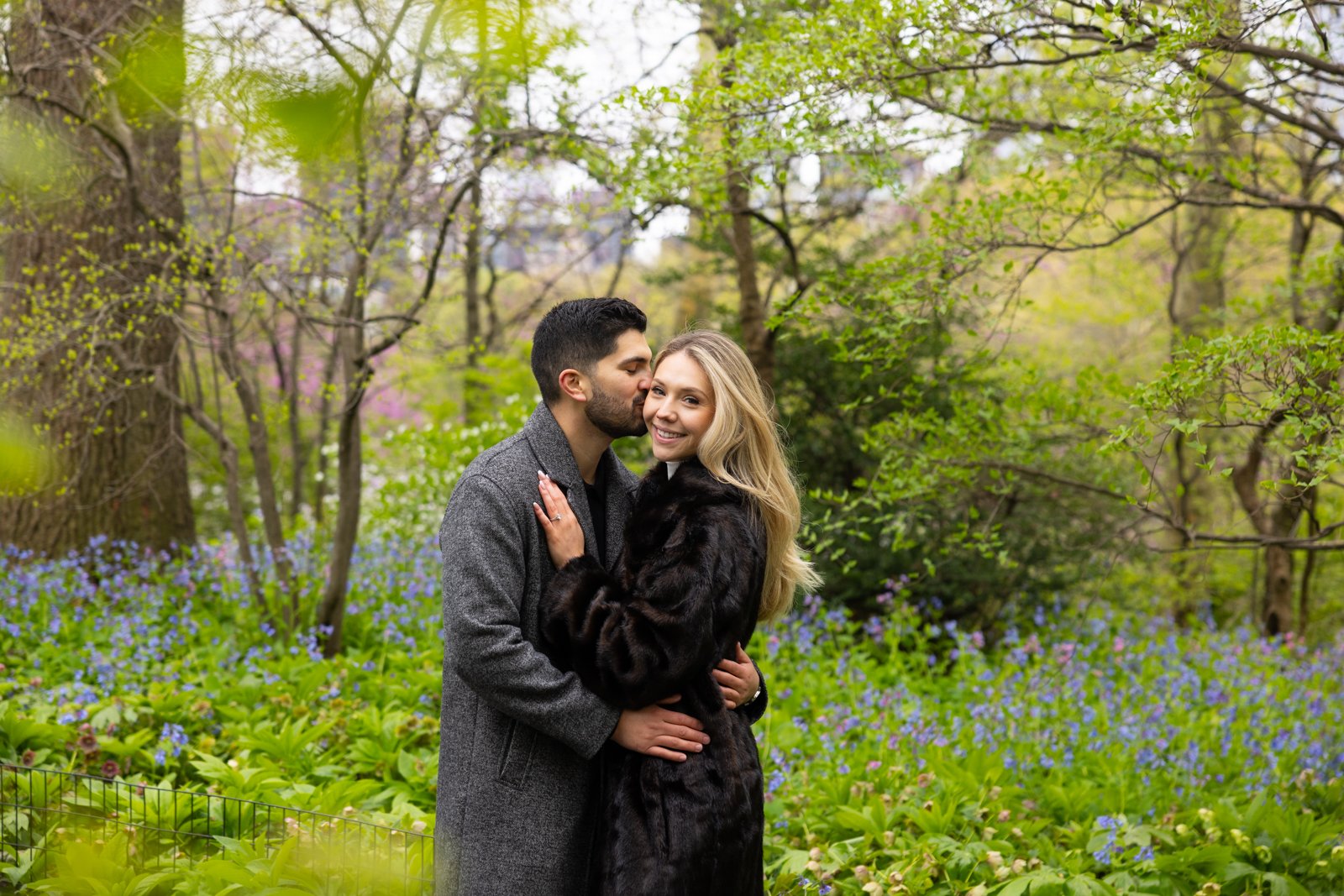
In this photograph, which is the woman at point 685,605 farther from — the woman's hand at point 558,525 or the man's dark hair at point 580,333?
the man's dark hair at point 580,333

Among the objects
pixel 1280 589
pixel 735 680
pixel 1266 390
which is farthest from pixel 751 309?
pixel 735 680

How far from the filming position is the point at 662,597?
2.14m

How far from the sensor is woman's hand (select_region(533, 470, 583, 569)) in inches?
89.6

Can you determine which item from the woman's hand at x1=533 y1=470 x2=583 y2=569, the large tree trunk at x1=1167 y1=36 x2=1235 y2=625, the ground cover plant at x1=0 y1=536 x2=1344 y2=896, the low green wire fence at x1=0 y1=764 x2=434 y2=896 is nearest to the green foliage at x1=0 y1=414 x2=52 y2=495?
the woman's hand at x1=533 y1=470 x2=583 y2=569

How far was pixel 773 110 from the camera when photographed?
13.8ft

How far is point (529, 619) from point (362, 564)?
4.85m

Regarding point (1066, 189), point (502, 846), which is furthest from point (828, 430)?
point (502, 846)

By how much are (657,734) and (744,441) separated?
0.66 metres

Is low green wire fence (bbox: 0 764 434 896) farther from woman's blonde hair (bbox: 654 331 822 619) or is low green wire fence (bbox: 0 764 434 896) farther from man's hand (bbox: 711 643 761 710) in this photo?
woman's blonde hair (bbox: 654 331 822 619)

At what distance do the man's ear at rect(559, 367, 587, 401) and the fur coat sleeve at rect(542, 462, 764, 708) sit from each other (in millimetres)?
264

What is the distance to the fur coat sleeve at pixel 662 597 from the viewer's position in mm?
2133

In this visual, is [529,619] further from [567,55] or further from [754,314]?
[754,314]

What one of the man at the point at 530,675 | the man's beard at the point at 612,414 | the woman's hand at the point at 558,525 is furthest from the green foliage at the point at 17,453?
the man's beard at the point at 612,414

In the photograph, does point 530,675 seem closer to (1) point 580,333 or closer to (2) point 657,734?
(2) point 657,734
